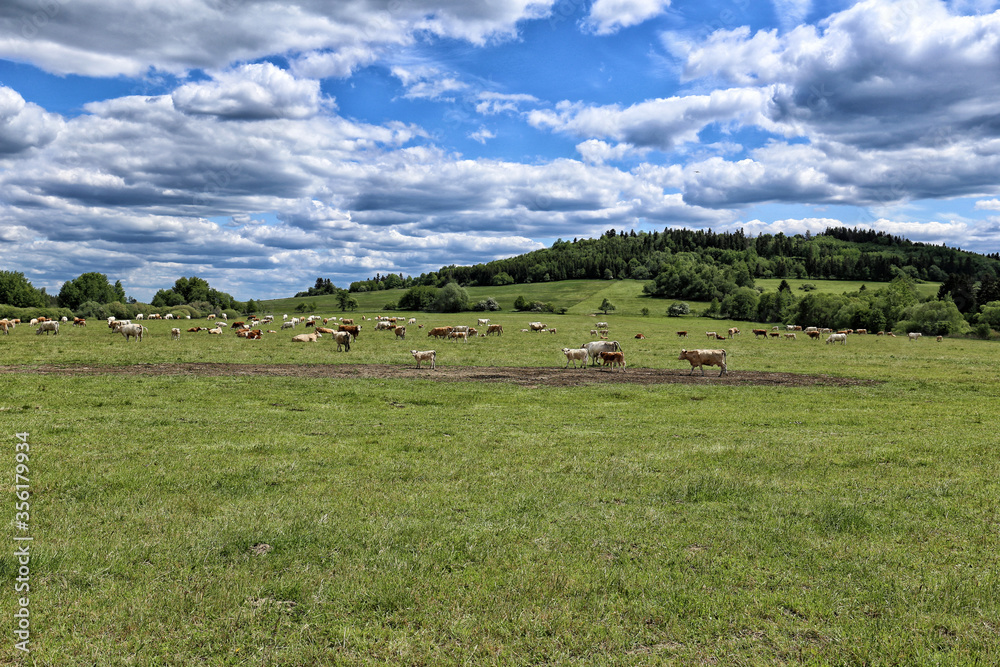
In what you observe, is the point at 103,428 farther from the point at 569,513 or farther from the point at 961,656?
the point at 961,656

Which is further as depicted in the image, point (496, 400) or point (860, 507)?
point (496, 400)

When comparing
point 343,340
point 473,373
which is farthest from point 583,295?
point 473,373

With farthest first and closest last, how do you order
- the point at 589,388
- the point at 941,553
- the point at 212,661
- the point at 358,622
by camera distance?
the point at 589,388, the point at 941,553, the point at 358,622, the point at 212,661

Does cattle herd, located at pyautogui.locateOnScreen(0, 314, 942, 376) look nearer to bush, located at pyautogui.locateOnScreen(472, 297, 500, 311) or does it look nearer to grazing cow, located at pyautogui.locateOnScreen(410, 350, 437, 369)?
grazing cow, located at pyautogui.locateOnScreen(410, 350, 437, 369)

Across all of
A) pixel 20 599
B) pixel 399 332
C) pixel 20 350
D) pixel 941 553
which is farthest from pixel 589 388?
pixel 20 350

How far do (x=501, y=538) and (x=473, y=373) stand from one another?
2222cm

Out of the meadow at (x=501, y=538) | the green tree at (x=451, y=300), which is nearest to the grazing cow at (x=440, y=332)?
the meadow at (x=501, y=538)

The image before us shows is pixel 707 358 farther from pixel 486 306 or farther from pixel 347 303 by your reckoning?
pixel 347 303

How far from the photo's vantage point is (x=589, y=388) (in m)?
25.6

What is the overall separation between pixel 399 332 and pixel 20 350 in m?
28.8

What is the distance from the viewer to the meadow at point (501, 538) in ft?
19.5

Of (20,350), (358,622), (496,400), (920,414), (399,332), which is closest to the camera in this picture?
(358,622)

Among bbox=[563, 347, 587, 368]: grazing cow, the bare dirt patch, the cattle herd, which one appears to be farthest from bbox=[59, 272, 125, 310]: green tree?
bbox=[563, 347, 587, 368]: grazing cow

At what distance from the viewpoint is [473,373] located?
30484mm
